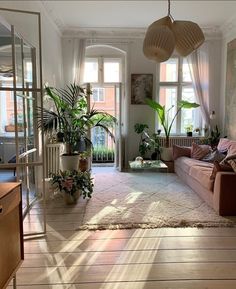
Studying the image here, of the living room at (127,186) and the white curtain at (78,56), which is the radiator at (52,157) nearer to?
the living room at (127,186)

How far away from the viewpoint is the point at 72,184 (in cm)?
419

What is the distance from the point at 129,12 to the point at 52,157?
3.22 meters

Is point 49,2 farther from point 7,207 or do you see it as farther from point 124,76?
point 7,207

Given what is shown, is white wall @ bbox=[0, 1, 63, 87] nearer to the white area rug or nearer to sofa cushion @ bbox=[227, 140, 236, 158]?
the white area rug

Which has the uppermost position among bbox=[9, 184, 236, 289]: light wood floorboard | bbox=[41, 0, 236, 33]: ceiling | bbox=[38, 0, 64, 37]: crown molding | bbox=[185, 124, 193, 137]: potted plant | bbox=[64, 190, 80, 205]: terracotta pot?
bbox=[41, 0, 236, 33]: ceiling

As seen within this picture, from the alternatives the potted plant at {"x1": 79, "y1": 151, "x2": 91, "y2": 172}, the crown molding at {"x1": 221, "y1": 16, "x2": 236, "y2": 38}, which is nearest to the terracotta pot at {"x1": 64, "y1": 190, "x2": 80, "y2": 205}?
the potted plant at {"x1": 79, "y1": 151, "x2": 91, "y2": 172}

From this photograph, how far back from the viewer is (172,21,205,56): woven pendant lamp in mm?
3086

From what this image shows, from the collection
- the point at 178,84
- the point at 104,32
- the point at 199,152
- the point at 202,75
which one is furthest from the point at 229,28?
the point at 199,152

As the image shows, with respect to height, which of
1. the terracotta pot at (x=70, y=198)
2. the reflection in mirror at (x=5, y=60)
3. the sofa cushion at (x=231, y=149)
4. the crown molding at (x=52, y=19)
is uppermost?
the crown molding at (x=52, y=19)

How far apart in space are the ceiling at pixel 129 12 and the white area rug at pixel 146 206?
333 cm

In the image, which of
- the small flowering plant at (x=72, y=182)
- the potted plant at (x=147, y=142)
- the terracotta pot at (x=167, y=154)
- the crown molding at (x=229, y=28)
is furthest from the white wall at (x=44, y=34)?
the crown molding at (x=229, y=28)

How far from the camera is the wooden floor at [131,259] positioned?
239cm

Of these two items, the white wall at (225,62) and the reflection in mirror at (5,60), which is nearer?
the reflection in mirror at (5,60)

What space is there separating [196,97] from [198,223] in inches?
167
